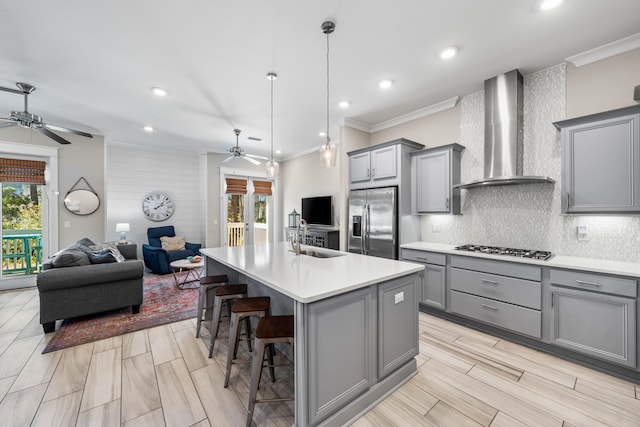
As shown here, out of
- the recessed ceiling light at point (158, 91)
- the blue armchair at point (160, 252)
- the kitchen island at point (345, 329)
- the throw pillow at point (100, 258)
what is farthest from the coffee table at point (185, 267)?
the recessed ceiling light at point (158, 91)

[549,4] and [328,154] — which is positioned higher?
[549,4]

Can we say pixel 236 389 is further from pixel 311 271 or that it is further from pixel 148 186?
pixel 148 186

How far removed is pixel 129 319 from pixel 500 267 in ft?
14.4

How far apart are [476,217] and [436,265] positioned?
89 centimetres

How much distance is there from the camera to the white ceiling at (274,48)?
2.00 m

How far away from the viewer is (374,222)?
12.7 feet

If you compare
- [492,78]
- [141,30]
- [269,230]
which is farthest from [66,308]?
[492,78]

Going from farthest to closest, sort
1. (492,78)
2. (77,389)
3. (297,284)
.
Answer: (492,78) → (77,389) → (297,284)

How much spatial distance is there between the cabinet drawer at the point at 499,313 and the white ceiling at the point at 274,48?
8.48ft

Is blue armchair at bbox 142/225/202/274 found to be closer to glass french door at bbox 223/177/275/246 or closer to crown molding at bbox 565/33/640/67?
glass french door at bbox 223/177/275/246

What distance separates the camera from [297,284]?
1.59 m

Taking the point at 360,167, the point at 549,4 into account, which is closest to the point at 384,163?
the point at 360,167

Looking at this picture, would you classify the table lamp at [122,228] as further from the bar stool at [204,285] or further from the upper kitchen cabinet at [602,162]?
the upper kitchen cabinet at [602,162]

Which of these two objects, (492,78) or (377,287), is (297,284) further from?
(492,78)
